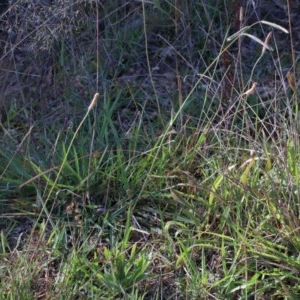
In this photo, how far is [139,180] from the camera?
315 cm

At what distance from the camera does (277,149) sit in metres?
3.01

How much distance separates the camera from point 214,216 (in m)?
2.97

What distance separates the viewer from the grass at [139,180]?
9.16ft

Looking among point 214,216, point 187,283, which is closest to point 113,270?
point 187,283

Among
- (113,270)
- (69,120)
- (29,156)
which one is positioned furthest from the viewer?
(69,120)

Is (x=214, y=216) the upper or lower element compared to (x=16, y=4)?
lower

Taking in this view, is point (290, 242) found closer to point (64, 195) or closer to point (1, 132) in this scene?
point (64, 195)

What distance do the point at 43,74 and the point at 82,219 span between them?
114 centimetres

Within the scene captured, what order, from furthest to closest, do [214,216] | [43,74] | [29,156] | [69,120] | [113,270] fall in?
1. [43,74]
2. [69,120]
3. [29,156]
4. [214,216]
5. [113,270]

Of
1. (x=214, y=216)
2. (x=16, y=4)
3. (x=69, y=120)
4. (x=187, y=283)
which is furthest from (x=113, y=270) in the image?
(x=16, y=4)

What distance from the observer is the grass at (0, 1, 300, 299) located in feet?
9.16

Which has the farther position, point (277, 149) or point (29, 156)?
point (29, 156)

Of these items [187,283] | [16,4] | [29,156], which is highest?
[16,4]

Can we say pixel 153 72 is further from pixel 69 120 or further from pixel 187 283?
pixel 187 283
